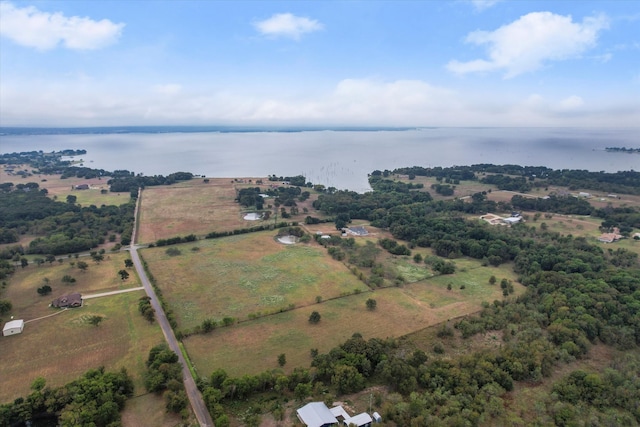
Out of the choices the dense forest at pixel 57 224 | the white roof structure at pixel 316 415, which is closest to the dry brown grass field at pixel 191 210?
the dense forest at pixel 57 224

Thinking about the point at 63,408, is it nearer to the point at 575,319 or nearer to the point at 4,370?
the point at 4,370

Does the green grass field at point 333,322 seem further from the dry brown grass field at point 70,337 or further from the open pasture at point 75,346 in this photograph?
the dry brown grass field at point 70,337

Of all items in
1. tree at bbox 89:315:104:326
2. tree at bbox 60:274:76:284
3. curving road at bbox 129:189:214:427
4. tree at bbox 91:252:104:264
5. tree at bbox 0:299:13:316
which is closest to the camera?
curving road at bbox 129:189:214:427

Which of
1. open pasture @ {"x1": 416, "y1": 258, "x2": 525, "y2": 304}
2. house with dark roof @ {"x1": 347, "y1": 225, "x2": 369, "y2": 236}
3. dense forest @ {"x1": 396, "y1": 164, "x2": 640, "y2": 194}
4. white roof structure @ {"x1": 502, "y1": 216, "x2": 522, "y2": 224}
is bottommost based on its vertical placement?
open pasture @ {"x1": 416, "y1": 258, "x2": 525, "y2": 304}

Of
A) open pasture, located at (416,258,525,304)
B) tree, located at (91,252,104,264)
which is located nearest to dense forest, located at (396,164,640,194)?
open pasture, located at (416,258,525,304)

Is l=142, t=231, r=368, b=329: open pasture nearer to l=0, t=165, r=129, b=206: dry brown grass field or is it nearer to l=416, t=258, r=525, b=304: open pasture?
l=416, t=258, r=525, b=304: open pasture

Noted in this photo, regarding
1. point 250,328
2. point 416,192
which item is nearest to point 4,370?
point 250,328

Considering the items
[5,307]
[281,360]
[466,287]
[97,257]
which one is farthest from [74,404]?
[466,287]
